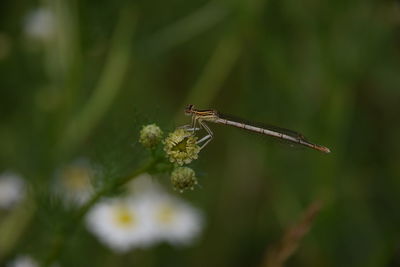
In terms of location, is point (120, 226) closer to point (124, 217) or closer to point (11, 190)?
point (124, 217)

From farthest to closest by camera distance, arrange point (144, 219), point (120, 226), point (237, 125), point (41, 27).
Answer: point (41, 27)
point (144, 219)
point (120, 226)
point (237, 125)

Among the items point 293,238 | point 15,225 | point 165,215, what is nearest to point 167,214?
point 165,215

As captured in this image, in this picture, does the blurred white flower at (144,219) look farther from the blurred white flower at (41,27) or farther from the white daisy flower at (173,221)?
the blurred white flower at (41,27)

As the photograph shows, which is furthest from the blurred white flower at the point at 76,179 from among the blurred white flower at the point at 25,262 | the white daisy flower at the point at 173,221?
Result: the blurred white flower at the point at 25,262

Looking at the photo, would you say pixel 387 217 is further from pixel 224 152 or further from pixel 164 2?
pixel 164 2

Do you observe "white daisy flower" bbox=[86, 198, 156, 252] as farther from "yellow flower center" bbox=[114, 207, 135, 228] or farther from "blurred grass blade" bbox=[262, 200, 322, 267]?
"blurred grass blade" bbox=[262, 200, 322, 267]

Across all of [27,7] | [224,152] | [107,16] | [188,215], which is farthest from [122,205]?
[27,7]

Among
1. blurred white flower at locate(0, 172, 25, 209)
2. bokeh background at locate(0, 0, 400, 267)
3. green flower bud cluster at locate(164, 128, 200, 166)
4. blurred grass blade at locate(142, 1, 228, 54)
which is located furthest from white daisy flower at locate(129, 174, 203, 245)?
green flower bud cluster at locate(164, 128, 200, 166)
